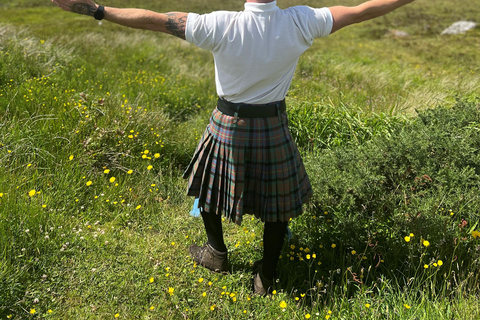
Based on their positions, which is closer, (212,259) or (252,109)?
(252,109)

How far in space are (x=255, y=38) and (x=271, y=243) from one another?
1325mm

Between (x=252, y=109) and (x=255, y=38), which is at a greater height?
(x=255, y=38)

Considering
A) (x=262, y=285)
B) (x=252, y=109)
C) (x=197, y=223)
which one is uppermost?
(x=252, y=109)

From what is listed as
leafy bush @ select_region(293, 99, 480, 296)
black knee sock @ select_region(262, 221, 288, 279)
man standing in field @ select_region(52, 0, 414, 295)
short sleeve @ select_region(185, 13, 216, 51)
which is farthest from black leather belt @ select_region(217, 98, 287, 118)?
leafy bush @ select_region(293, 99, 480, 296)

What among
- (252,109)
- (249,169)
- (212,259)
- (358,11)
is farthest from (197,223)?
(358,11)

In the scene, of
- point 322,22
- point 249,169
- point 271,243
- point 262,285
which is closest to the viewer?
point 322,22

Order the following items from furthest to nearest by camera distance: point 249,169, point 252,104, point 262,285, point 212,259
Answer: point 212,259 → point 262,285 → point 249,169 → point 252,104

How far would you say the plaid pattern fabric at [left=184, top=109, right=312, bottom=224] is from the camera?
6.94ft

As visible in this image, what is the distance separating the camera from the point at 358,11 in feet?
6.61

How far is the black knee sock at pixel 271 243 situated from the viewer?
2.34 metres

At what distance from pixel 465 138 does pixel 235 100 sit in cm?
217

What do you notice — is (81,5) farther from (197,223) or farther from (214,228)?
(197,223)

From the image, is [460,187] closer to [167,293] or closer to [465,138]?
[465,138]

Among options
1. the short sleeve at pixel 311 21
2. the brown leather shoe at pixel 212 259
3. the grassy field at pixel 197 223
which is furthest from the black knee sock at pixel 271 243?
the short sleeve at pixel 311 21
